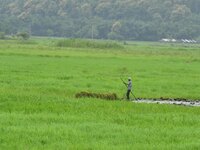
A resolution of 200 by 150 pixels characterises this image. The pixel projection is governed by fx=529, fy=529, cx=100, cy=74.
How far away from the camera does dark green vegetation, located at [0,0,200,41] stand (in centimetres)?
15912

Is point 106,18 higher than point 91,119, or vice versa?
point 91,119

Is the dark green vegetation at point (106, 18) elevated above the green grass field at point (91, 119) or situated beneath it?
situated beneath

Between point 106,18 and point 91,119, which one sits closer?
point 91,119

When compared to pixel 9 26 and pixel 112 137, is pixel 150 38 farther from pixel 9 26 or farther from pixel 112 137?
pixel 112 137

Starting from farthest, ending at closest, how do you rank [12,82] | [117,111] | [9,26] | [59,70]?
[9,26], [59,70], [12,82], [117,111]

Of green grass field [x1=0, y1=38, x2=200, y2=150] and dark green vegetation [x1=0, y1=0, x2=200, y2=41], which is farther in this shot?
dark green vegetation [x1=0, y1=0, x2=200, y2=41]

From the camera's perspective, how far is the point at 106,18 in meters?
172

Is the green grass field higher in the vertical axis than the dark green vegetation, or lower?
higher

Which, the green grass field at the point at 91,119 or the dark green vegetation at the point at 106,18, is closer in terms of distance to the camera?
the green grass field at the point at 91,119

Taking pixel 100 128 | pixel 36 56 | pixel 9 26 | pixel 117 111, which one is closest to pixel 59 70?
pixel 36 56

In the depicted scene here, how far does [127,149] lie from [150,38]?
149m

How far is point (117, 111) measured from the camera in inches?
907

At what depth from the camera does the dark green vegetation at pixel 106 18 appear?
159m

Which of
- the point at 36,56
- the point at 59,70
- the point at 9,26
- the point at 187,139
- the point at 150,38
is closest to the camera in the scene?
the point at 187,139
